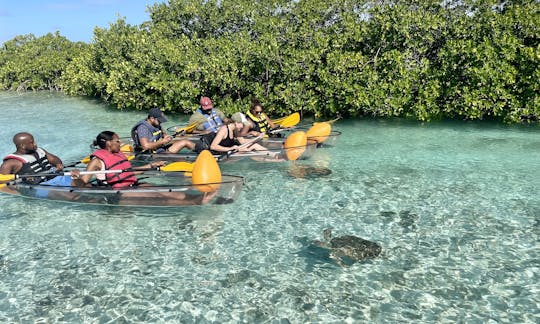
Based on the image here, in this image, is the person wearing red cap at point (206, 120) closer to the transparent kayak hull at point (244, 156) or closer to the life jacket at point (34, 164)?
the transparent kayak hull at point (244, 156)

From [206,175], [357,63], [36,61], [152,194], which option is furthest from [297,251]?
[36,61]

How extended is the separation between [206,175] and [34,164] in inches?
176

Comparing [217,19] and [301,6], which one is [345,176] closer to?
[301,6]

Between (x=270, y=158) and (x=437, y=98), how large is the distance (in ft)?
31.4

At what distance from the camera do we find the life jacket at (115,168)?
9156 millimetres

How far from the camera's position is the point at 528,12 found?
1697 centimetres

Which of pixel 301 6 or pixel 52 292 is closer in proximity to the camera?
pixel 52 292

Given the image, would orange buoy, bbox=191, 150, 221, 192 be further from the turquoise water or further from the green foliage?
the green foliage

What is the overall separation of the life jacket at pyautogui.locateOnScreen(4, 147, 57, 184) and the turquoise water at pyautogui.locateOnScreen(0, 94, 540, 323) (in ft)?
2.22

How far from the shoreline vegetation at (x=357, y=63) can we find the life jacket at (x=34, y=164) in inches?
466

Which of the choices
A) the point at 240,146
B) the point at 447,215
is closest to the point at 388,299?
the point at 447,215

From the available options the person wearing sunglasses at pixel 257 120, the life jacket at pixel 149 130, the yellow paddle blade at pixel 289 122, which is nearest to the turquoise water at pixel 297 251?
the person wearing sunglasses at pixel 257 120

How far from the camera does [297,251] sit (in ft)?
25.4

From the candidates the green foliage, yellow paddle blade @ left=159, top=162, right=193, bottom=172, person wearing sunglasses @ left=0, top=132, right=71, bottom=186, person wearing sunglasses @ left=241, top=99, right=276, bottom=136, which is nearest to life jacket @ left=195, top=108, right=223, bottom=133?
person wearing sunglasses @ left=241, top=99, right=276, bottom=136
